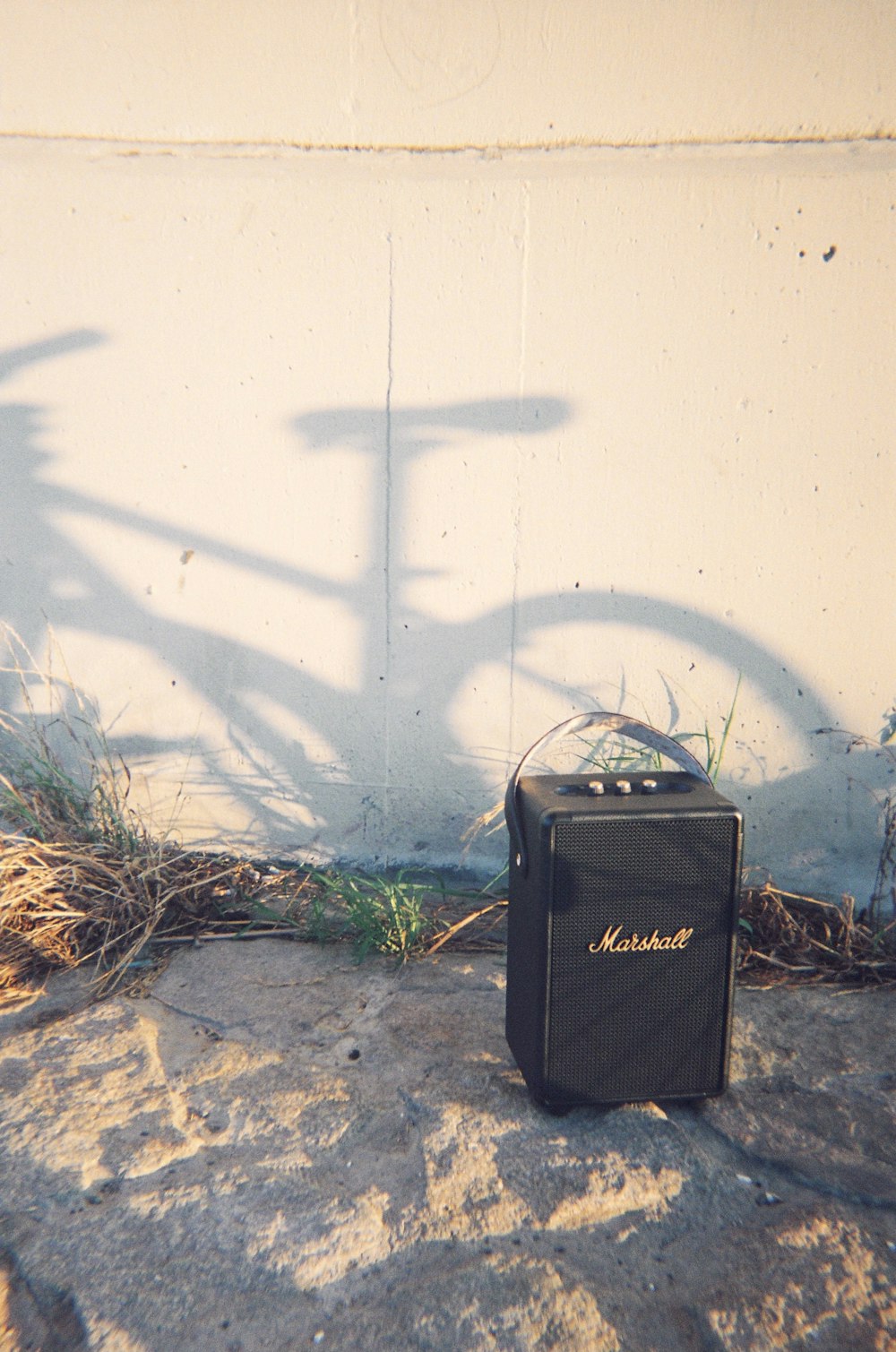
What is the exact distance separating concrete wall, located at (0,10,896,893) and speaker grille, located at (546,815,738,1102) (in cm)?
105

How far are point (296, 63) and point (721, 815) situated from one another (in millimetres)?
2401

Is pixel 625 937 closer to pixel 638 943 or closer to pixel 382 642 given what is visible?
pixel 638 943

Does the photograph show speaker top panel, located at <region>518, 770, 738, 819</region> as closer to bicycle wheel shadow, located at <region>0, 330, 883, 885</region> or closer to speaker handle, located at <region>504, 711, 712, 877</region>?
speaker handle, located at <region>504, 711, 712, 877</region>

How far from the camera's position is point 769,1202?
Answer: 1693mm

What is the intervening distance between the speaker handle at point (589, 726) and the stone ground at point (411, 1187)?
22.6 inches

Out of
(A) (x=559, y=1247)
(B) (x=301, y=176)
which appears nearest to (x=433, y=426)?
(B) (x=301, y=176)

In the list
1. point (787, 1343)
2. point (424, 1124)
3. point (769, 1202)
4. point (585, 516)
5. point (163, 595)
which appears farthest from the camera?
point (163, 595)

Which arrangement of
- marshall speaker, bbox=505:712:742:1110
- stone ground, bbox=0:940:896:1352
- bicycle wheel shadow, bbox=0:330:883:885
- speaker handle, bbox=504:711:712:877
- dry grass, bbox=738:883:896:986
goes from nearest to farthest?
stone ground, bbox=0:940:896:1352, marshall speaker, bbox=505:712:742:1110, speaker handle, bbox=504:711:712:877, dry grass, bbox=738:883:896:986, bicycle wheel shadow, bbox=0:330:883:885

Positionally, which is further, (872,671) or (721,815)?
(872,671)

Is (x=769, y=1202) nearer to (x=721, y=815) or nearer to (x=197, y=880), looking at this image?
(x=721, y=815)

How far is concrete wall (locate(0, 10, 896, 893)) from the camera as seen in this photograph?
254 centimetres

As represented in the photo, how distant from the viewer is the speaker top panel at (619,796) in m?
1.75

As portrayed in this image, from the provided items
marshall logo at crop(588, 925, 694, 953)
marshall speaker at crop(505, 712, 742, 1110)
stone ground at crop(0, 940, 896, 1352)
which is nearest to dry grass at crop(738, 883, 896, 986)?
stone ground at crop(0, 940, 896, 1352)

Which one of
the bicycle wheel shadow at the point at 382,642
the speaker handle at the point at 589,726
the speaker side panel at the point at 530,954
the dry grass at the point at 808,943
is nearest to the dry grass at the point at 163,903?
the dry grass at the point at 808,943
